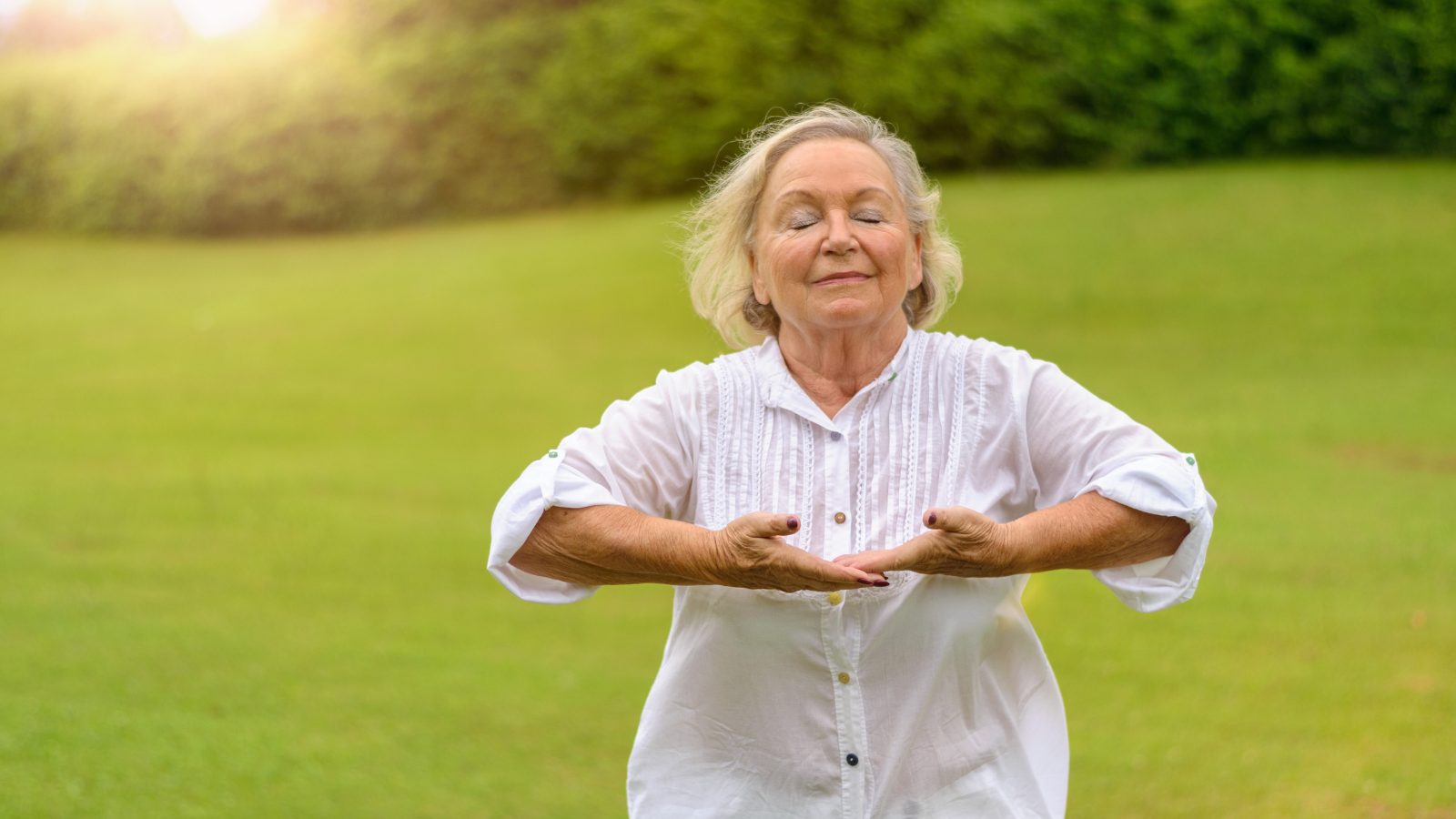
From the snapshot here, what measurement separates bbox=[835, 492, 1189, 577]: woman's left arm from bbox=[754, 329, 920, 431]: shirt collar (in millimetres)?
300

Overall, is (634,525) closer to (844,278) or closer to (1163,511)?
(844,278)

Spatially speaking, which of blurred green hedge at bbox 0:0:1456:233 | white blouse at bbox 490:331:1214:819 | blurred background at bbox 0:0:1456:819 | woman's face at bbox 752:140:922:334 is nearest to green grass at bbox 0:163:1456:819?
blurred background at bbox 0:0:1456:819

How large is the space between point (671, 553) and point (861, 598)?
0.33 m

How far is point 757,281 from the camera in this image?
2.33 m

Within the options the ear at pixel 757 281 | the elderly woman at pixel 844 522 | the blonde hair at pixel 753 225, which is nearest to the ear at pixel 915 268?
the blonde hair at pixel 753 225

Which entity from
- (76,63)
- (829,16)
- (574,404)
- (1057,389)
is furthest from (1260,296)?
(76,63)

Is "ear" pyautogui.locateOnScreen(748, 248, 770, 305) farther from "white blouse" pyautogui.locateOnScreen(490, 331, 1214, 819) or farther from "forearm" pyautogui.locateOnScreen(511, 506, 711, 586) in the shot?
"forearm" pyautogui.locateOnScreen(511, 506, 711, 586)

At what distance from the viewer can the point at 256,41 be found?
2134cm

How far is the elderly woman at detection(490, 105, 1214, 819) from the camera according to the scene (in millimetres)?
1945

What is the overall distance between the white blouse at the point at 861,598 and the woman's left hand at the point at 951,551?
0.17 meters

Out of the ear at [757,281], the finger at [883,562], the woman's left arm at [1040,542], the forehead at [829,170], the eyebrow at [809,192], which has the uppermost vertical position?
the forehead at [829,170]

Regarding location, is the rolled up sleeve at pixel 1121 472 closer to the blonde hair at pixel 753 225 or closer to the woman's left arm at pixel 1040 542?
the woman's left arm at pixel 1040 542

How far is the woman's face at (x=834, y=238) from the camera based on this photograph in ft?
6.91

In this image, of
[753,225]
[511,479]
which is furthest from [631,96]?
[753,225]
